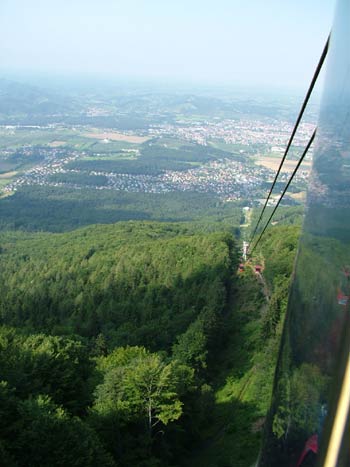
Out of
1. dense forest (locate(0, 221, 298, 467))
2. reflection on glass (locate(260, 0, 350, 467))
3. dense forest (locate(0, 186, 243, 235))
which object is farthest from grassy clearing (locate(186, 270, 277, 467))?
dense forest (locate(0, 186, 243, 235))

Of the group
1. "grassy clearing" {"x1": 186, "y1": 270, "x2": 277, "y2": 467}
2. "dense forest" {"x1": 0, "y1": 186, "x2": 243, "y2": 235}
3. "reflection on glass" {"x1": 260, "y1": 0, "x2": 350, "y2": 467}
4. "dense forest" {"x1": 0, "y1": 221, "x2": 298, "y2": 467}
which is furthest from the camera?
"dense forest" {"x1": 0, "y1": 186, "x2": 243, "y2": 235}

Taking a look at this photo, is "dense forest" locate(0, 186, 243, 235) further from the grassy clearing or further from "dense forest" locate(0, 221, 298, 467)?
the grassy clearing

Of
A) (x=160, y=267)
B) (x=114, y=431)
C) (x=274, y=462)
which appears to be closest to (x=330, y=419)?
(x=274, y=462)

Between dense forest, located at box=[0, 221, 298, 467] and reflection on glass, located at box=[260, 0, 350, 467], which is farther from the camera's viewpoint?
dense forest, located at box=[0, 221, 298, 467]

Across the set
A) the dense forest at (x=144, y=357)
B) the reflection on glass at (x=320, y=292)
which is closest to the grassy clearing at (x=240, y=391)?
the dense forest at (x=144, y=357)

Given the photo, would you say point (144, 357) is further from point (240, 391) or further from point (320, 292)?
point (320, 292)

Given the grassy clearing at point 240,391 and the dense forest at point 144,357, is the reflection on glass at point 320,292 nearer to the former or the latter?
the dense forest at point 144,357

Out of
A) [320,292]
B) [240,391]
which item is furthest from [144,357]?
[320,292]
